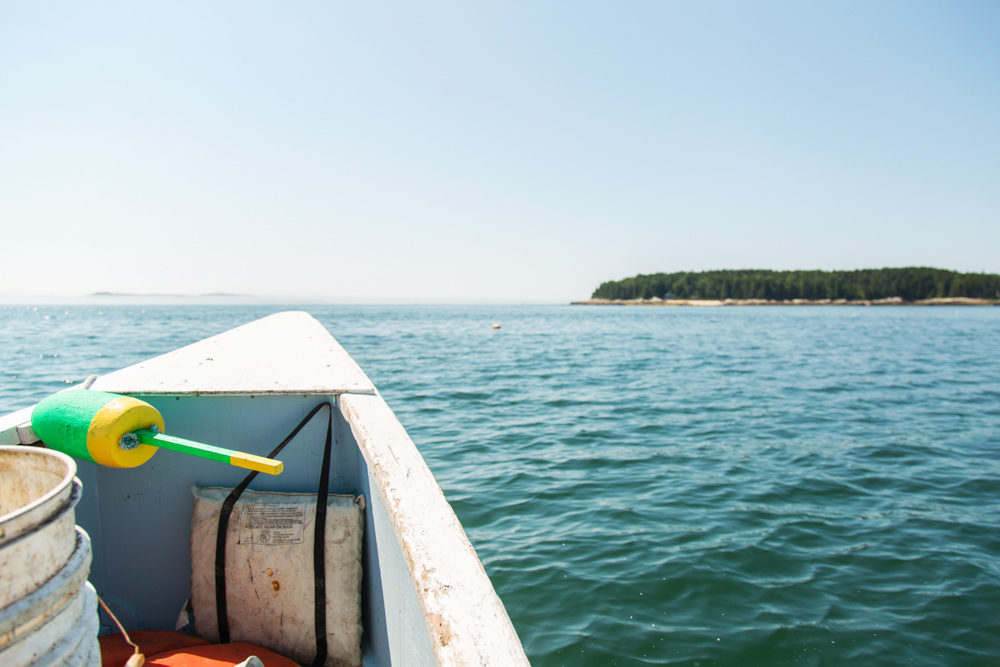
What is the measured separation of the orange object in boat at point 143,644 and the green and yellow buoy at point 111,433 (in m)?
0.71

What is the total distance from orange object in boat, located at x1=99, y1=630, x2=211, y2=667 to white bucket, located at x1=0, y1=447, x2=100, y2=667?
2.92 ft

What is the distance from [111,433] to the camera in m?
1.67

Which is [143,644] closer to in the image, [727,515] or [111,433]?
[111,433]

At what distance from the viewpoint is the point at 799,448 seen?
23.4 ft

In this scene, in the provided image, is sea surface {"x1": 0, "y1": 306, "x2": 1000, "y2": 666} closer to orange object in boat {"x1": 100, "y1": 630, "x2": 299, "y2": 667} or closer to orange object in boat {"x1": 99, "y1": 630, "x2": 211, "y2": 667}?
orange object in boat {"x1": 100, "y1": 630, "x2": 299, "y2": 667}

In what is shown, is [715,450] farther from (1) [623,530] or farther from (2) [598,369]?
(2) [598,369]

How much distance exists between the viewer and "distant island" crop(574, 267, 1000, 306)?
4178 inches

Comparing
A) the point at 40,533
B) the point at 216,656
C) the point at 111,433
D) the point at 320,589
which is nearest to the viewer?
the point at 40,533

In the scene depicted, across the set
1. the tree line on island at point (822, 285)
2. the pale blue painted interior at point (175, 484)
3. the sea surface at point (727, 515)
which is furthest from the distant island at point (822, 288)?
the pale blue painted interior at point (175, 484)

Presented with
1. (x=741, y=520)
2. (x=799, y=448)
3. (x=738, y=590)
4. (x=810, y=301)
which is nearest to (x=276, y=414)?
(x=738, y=590)

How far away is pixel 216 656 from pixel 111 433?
89cm

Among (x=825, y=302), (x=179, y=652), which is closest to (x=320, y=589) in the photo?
(x=179, y=652)

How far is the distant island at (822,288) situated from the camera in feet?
348

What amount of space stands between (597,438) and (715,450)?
61.9 inches
